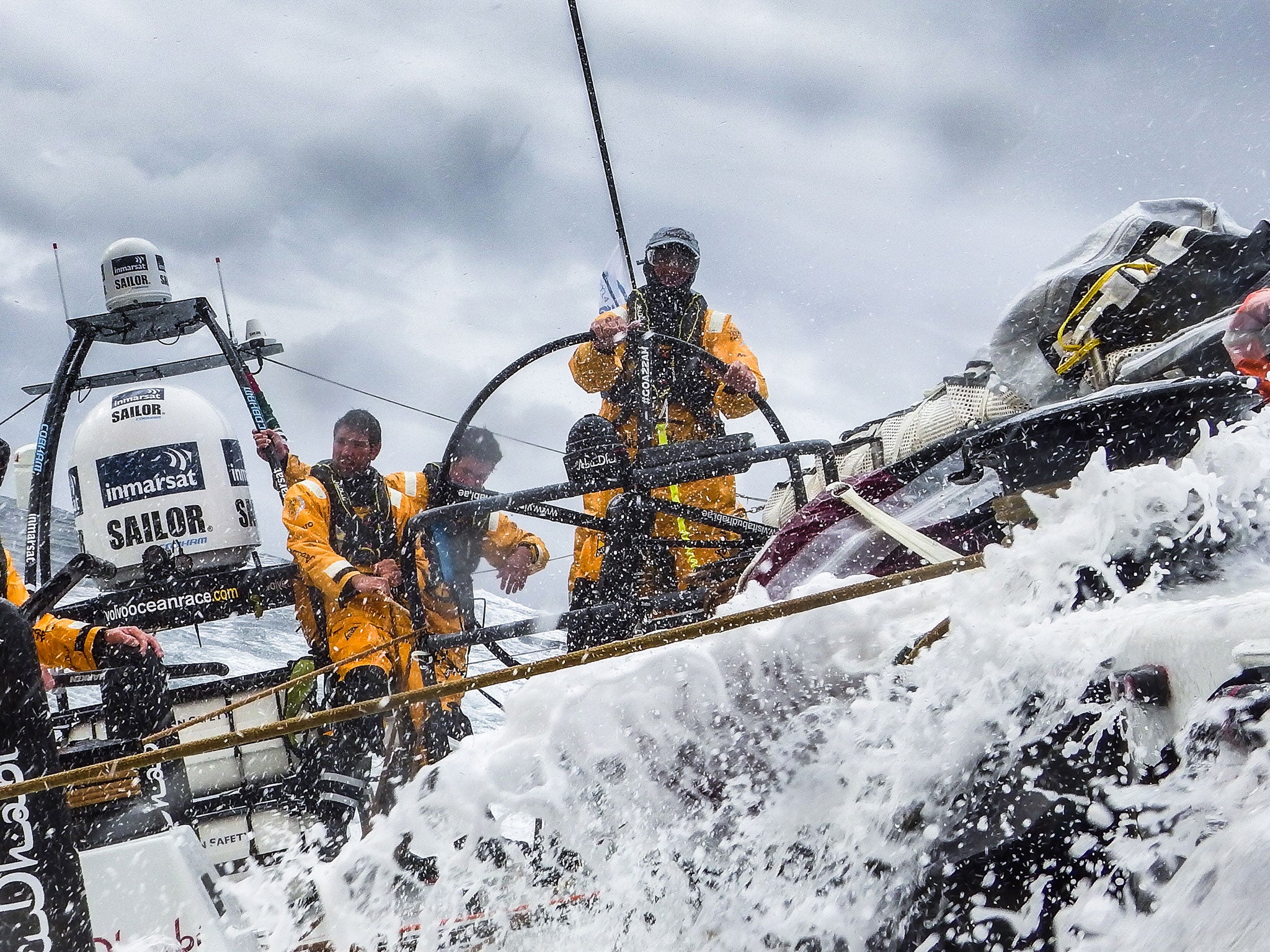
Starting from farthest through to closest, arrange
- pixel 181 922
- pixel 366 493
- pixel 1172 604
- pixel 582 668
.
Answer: pixel 366 493 < pixel 181 922 < pixel 582 668 < pixel 1172 604

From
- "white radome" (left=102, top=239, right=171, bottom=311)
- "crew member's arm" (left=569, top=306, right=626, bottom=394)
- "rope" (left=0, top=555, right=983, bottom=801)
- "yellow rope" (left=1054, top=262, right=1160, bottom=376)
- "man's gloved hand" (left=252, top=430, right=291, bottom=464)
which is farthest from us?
"white radome" (left=102, top=239, right=171, bottom=311)

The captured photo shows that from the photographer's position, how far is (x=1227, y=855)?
1106 millimetres

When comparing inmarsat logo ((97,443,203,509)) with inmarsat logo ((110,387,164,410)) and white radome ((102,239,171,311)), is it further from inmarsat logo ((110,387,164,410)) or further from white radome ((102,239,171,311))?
white radome ((102,239,171,311))

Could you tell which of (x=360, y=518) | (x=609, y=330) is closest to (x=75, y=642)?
(x=360, y=518)

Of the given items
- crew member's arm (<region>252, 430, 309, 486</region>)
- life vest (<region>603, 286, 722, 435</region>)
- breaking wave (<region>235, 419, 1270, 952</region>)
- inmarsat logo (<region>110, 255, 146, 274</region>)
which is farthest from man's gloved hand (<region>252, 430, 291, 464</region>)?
breaking wave (<region>235, 419, 1270, 952</region>)

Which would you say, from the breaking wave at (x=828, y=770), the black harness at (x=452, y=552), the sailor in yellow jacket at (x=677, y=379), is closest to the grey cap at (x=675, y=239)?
the sailor in yellow jacket at (x=677, y=379)

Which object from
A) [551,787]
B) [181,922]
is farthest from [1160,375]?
[181,922]

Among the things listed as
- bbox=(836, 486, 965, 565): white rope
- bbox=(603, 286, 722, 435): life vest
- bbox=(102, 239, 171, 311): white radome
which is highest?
bbox=(102, 239, 171, 311): white radome

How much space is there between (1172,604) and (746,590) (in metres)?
1.35

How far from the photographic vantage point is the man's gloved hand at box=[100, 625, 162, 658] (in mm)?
3637

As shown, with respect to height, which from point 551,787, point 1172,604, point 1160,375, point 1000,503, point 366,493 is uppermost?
point 366,493

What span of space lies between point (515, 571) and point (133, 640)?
1.65 m

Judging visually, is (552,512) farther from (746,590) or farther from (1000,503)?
(1000,503)

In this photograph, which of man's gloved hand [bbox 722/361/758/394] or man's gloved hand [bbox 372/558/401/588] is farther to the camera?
man's gloved hand [bbox 372/558/401/588]
